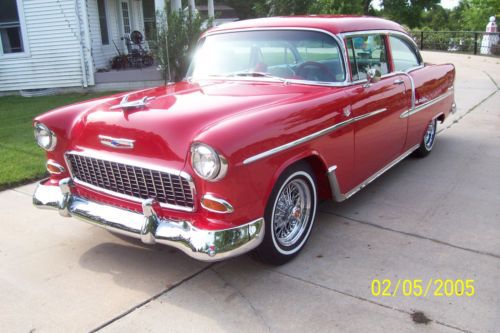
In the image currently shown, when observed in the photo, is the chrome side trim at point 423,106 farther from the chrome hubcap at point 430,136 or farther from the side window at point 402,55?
the side window at point 402,55

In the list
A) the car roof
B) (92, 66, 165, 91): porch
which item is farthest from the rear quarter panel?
(92, 66, 165, 91): porch

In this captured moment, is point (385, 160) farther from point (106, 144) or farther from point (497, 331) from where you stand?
point (106, 144)

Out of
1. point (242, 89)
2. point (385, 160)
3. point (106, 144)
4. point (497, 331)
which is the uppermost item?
point (242, 89)

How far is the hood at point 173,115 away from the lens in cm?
296

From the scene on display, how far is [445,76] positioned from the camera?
602 centimetres

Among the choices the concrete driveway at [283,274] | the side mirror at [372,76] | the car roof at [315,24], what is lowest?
the concrete driveway at [283,274]

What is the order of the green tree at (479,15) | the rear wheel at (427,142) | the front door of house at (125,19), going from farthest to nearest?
the green tree at (479,15), the front door of house at (125,19), the rear wheel at (427,142)

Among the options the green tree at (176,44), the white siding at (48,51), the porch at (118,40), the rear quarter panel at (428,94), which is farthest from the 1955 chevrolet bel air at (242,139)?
the white siding at (48,51)

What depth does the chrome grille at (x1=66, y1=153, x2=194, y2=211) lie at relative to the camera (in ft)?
9.64

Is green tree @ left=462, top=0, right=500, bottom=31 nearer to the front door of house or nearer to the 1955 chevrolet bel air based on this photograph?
the front door of house

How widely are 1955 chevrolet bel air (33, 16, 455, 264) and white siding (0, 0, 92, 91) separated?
8651mm

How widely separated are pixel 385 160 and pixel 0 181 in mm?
4080

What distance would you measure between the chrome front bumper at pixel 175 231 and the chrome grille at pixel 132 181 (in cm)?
11

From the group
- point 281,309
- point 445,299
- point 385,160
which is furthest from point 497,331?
point 385,160
